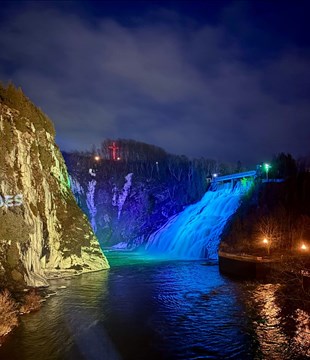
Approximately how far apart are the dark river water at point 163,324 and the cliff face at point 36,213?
3.49m

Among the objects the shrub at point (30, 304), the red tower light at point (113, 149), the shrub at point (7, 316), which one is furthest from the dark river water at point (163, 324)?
the red tower light at point (113, 149)

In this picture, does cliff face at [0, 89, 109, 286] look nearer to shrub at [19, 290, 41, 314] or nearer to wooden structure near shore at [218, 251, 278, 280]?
shrub at [19, 290, 41, 314]

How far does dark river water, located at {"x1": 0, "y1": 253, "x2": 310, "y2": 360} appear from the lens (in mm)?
13562

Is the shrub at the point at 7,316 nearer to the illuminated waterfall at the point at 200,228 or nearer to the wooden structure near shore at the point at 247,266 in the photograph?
the wooden structure near shore at the point at 247,266

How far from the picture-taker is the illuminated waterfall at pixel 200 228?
4950 cm

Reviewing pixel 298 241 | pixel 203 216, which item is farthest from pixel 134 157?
pixel 298 241

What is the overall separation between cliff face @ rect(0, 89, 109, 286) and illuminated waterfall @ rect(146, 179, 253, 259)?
17873 mm

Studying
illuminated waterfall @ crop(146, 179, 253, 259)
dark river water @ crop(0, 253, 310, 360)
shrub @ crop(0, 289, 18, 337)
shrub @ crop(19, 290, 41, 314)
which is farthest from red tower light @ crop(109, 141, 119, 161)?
shrub @ crop(0, 289, 18, 337)

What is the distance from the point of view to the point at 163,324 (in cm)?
1723

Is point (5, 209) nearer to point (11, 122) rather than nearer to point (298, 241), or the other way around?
point (11, 122)

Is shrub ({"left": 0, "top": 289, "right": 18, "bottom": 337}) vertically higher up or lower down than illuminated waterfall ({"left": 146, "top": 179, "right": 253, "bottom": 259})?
lower down

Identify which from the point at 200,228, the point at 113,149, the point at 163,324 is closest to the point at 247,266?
the point at 163,324

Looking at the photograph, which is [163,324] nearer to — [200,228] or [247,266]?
[247,266]

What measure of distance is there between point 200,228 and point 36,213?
31.8 m
